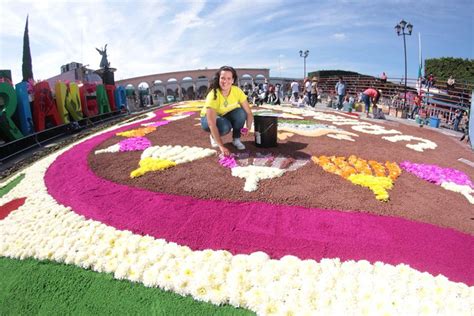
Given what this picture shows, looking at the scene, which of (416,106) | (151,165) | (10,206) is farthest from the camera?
(416,106)

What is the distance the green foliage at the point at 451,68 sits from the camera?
2556 cm

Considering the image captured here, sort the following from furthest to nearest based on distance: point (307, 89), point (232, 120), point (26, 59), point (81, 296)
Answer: point (26, 59), point (307, 89), point (232, 120), point (81, 296)

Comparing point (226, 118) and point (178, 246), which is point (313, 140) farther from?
point (178, 246)

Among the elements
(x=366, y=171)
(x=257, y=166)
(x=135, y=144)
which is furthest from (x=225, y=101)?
(x=366, y=171)

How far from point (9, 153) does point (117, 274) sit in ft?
26.6

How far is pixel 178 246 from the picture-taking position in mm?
2639

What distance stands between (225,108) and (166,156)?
1.32 meters

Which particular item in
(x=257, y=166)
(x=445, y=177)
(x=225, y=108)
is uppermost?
(x=225, y=108)

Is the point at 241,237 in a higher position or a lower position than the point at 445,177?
higher

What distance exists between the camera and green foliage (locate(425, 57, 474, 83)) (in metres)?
25.6

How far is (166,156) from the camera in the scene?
4973mm

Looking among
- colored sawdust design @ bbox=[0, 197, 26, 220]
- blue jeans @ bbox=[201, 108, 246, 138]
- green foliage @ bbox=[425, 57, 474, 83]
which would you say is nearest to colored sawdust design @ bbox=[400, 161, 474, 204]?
blue jeans @ bbox=[201, 108, 246, 138]

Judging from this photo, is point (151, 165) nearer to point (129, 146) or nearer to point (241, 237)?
point (129, 146)

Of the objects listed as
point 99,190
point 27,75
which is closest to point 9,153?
point 99,190
